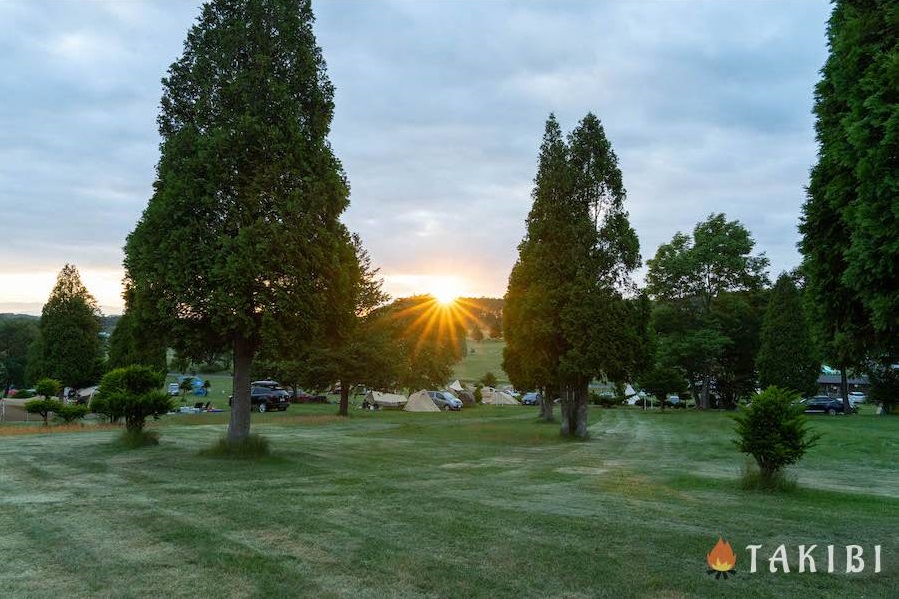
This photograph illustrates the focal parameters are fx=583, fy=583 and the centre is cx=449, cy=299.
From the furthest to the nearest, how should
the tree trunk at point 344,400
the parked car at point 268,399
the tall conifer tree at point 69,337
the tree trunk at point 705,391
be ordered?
the tree trunk at point 705,391
the tall conifer tree at point 69,337
the parked car at point 268,399
the tree trunk at point 344,400

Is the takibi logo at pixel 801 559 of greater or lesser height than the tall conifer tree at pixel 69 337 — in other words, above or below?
below

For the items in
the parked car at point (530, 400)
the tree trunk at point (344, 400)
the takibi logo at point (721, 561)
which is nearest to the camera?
the takibi logo at point (721, 561)

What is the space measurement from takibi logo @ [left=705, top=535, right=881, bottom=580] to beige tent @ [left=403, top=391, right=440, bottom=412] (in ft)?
140

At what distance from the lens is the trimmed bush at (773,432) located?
11.6m

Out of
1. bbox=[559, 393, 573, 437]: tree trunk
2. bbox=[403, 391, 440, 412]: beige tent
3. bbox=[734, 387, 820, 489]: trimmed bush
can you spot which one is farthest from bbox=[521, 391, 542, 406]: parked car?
bbox=[734, 387, 820, 489]: trimmed bush

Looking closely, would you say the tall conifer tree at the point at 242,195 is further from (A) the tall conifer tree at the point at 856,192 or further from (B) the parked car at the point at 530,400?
(B) the parked car at the point at 530,400

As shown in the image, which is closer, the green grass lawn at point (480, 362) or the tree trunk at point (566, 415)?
the tree trunk at point (566, 415)

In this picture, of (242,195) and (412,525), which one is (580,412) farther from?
(412,525)

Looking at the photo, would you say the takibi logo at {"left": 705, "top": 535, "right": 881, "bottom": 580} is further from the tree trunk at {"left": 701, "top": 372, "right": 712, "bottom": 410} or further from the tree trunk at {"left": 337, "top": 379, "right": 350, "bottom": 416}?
the tree trunk at {"left": 701, "top": 372, "right": 712, "bottom": 410}

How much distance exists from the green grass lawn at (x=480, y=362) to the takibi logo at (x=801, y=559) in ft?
291

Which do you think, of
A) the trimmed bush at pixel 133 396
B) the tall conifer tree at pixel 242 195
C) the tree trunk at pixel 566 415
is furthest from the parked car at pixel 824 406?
the trimmed bush at pixel 133 396

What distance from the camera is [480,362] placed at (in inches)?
5586

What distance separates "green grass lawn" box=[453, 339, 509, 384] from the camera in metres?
118

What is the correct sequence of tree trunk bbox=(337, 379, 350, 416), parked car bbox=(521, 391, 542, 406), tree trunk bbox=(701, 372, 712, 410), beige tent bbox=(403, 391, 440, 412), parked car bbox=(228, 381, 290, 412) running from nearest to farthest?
tree trunk bbox=(337, 379, 350, 416) → parked car bbox=(228, 381, 290, 412) → tree trunk bbox=(701, 372, 712, 410) → beige tent bbox=(403, 391, 440, 412) → parked car bbox=(521, 391, 542, 406)
